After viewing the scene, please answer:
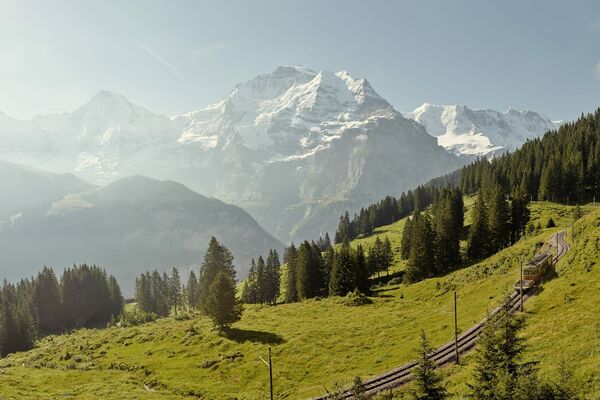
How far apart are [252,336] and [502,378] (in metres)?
54.1

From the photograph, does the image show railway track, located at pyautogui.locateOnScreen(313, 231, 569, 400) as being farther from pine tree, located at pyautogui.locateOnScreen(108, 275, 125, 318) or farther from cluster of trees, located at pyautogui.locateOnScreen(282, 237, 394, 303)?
pine tree, located at pyautogui.locateOnScreen(108, 275, 125, 318)

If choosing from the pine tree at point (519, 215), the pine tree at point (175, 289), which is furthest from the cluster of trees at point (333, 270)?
the pine tree at point (175, 289)

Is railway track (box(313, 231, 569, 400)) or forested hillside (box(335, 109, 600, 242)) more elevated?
forested hillside (box(335, 109, 600, 242))

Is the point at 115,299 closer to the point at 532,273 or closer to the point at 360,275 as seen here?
the point at 360,275

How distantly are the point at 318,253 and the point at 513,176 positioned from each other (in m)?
92.0

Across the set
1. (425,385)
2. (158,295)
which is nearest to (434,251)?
(425,385)

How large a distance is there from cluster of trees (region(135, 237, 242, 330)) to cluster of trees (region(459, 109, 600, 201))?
9485 centimetres

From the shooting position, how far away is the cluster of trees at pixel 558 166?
141625 millimetres

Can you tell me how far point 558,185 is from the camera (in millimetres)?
141500

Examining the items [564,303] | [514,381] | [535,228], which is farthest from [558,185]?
[514,381]

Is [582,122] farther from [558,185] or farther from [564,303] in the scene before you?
[564,303]

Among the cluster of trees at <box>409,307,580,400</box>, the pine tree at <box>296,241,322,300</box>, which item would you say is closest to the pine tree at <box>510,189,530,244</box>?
the pine tree at <box>296,241,322,300</box>

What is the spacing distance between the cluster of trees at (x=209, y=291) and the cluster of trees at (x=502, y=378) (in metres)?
56.6

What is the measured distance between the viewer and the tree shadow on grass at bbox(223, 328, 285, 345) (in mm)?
68125
